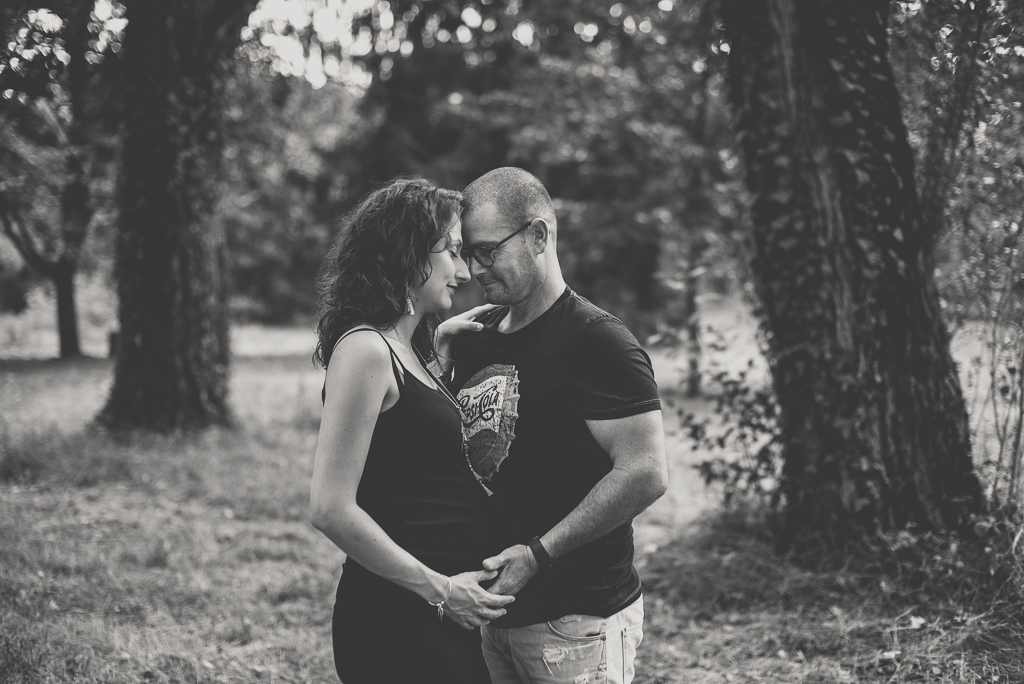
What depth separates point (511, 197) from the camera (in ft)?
8.08

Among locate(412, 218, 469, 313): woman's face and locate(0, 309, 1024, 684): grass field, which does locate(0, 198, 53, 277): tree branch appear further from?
locate(412, 218, 469, 313): woman's face

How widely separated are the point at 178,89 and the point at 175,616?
590 cm

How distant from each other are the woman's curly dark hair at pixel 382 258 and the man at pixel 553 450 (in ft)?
0.81

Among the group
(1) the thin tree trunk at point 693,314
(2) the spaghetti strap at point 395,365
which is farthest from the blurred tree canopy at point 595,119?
(2) the spaghetti strap at point 395,365

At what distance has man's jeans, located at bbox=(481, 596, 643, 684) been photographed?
224cm

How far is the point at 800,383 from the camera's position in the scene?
4.39 meters

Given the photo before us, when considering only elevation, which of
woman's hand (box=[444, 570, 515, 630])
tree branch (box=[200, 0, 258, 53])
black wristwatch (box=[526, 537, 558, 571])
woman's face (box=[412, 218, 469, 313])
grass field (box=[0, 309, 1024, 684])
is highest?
tree branch (box=[200, 0, 258, 53])

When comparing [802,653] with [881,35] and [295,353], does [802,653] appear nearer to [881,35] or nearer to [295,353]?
[881,35]

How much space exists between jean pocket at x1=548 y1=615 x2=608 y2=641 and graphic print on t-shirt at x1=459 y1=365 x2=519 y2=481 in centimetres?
48

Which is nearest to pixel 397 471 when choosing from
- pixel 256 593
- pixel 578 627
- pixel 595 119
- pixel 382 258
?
pixel 382 258

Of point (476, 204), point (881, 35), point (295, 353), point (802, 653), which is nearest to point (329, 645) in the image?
point (802, 653)

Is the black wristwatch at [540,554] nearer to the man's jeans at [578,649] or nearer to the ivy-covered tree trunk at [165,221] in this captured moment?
the man's jeans at [578,649]

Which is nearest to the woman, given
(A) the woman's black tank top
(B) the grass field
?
(A) the woman's black tank top

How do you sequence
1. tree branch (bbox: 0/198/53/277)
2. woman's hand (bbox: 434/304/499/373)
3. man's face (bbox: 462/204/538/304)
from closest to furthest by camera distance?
man's face (bbox: 462/204/538/304) < woman's hand (bbox: 434/304/499/373) < tree branch (bbox: 0/198/53/277)
